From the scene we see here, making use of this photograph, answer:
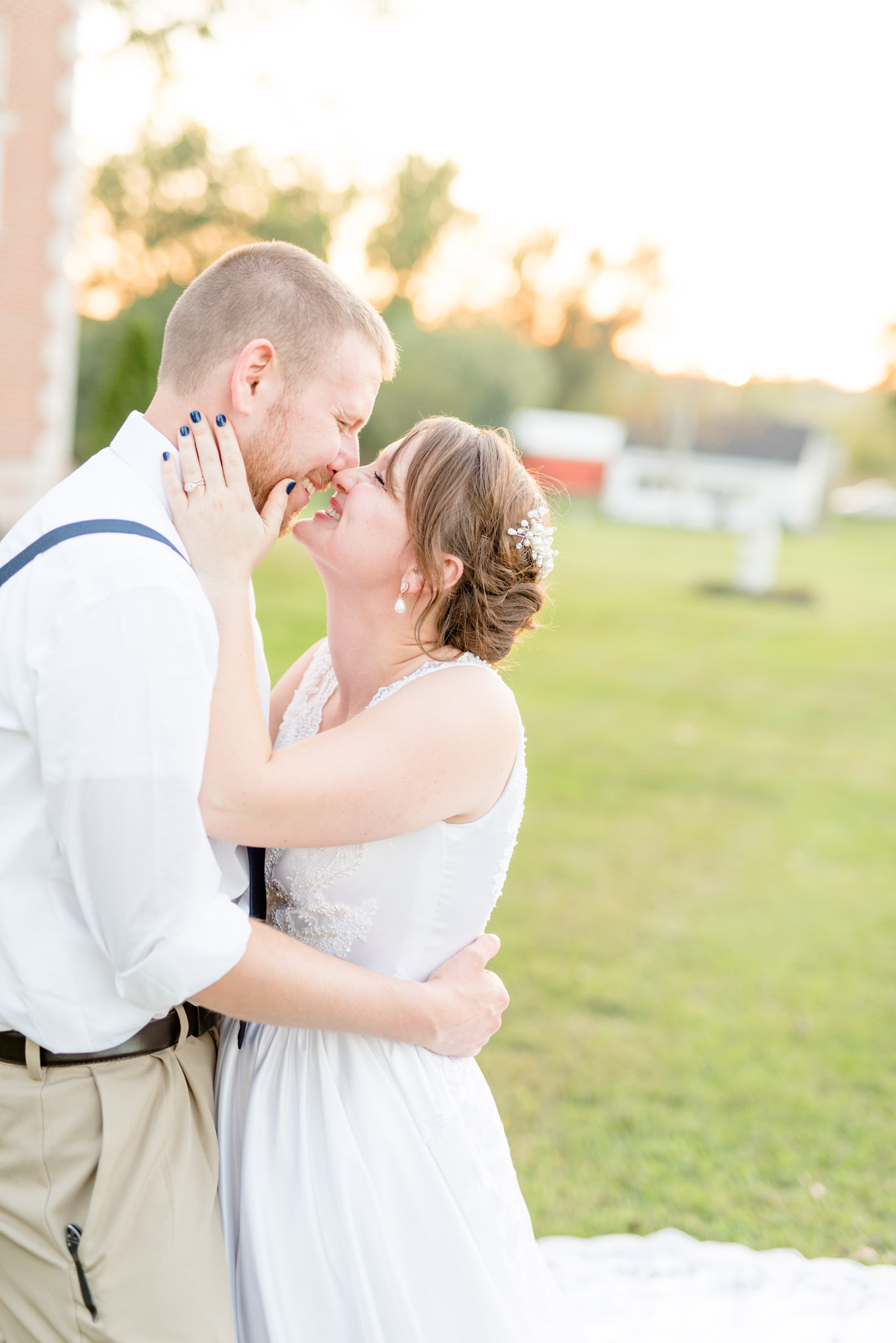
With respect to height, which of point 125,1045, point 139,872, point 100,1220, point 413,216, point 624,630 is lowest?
A: point 624,630

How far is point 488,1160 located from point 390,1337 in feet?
1.28

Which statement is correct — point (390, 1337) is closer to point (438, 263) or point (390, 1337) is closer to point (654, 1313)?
point (654, 1313)

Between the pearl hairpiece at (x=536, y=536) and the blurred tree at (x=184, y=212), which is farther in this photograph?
the blurred tree at (x=184, y=212)

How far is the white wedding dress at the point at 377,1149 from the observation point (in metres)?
2.18

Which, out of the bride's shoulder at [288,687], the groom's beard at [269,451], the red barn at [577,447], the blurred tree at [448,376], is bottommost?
the red barn at [577,447]

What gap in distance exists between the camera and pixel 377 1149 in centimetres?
225

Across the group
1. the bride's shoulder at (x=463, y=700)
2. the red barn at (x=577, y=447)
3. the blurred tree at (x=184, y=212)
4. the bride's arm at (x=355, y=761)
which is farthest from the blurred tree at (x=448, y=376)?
the bride's arm at (x=355, y=761)

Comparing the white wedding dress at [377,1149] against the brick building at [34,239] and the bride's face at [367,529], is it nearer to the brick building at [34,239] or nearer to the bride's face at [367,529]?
the bride's face at [367,529]

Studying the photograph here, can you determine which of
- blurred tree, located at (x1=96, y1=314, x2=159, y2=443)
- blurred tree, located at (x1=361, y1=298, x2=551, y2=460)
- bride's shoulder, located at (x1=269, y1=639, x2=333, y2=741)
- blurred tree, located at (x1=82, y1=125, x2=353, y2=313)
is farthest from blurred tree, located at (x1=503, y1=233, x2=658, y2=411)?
bride's shoulder, located at (x1=269, y1=639, x2=333, y2=741)

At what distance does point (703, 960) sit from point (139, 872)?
19.1 feet

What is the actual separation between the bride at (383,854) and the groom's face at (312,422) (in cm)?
6

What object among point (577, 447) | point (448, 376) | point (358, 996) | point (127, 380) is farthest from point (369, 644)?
point (577, 447)

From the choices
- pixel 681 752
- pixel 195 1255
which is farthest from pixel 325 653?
pixel 681 752

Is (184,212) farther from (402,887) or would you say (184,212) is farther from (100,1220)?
(100,1220)
